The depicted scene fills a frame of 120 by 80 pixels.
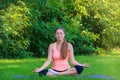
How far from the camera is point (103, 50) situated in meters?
26.1

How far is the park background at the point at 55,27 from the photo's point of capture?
19766 mm

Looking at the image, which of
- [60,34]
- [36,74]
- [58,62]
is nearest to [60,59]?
[58,62]

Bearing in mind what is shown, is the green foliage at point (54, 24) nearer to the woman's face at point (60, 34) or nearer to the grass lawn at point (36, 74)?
the grass lawn at point (36, 74)

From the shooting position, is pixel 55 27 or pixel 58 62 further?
pixel 55 27

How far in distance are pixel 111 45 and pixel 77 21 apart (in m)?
4.73

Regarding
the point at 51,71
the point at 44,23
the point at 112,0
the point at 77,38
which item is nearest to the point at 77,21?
the point at 77,38

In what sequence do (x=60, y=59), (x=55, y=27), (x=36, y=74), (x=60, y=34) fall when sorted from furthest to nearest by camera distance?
1. (x=55, y=27)
2. (x=36, y=74)
3. (x=60, y=59)
4. (x=60, y=34)

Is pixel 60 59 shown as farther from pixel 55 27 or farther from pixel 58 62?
pixel 55 27

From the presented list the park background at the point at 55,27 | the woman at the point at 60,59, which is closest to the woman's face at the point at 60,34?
the woman at the point at 60,59

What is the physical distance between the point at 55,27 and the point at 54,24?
0.18 metres

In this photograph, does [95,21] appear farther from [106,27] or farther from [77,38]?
[77,38]

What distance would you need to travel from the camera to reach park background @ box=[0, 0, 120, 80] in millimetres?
19766

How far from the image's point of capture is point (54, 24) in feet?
71.7

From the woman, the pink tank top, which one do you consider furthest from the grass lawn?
the pink tank top
